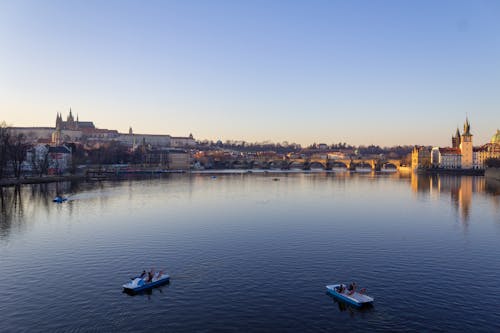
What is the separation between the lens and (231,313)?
1808cm

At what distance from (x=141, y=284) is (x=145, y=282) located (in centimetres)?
23

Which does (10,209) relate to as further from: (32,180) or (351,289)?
(351,289)

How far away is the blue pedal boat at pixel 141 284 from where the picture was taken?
20.5 m

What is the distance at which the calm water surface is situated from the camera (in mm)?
17641

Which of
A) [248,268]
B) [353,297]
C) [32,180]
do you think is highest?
[32,180]

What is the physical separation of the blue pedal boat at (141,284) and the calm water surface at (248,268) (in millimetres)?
339

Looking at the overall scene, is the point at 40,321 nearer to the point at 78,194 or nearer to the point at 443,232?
the point at 443,232

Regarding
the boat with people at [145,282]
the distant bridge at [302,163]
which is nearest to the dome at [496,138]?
the distant bridge at [302,163]

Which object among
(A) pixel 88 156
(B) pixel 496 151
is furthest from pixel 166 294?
(B) pixel 496 151

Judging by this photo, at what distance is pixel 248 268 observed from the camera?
957 inches

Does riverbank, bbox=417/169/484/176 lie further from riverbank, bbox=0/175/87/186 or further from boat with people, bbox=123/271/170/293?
boat with people, bbox=123/271/170/293

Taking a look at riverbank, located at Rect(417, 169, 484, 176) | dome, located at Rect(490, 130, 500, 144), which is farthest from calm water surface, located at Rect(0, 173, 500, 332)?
dome, located at Rect(490, 130, 500, 144)

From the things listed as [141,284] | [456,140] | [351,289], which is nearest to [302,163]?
[456,140]

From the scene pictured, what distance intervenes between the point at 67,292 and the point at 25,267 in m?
5.92
